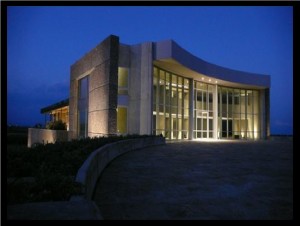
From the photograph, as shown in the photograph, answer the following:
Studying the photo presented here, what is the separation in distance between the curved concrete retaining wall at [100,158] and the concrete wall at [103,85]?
287cm

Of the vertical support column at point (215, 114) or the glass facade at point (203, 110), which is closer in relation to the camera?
the glass facade at point (203, 110)

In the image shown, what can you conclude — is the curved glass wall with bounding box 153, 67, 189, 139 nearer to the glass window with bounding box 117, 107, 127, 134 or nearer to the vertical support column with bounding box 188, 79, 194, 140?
the vertical support column with bounding box 188, 79, 194, 140

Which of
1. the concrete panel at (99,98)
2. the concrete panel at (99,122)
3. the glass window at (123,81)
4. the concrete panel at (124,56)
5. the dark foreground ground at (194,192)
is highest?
the concrete panel at (124,56)

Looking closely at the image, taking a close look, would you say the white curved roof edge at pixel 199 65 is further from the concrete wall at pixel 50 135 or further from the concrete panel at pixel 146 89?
the concrete wall at pixel 50 135

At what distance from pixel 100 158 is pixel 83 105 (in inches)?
738

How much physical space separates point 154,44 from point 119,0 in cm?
1876

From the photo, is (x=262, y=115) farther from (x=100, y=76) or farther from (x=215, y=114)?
(x=100, y=76)

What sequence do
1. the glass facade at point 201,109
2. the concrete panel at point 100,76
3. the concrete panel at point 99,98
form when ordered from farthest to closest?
1. the glass facade at point 201,109
2. the concrete panel at point 100,76
3. the concrete panel at point 99,98

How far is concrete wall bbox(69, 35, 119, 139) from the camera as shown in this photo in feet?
65.9

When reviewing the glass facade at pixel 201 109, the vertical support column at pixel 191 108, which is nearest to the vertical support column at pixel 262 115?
the glass facade at pixel 201 109

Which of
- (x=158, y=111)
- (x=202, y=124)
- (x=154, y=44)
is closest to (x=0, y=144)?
(x=154, y=44)

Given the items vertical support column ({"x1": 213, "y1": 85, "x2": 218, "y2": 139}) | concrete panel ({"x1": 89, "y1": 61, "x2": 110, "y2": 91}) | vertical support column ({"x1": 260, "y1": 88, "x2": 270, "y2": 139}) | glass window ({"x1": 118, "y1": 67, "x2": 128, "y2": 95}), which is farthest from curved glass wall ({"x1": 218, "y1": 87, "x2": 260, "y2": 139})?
concrete panel ({"x1": 89, "y1": 61, "x2": 110, "y2": 91})

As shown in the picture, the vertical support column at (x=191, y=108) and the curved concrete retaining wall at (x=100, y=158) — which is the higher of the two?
the vertical support column at (x=191, y=108)

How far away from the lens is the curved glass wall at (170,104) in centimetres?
2545
